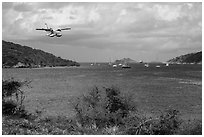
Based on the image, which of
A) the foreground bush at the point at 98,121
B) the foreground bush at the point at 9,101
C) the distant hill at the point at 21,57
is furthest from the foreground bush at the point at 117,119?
the distant hill at the point at 21,57

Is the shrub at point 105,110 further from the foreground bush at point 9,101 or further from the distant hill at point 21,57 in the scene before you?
the distant hill at point 21,57

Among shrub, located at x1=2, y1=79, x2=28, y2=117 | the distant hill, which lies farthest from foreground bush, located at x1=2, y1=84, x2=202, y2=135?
the distant hill

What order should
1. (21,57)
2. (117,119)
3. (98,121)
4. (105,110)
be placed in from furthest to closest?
(21,57) < (105,110) < (117,119) < (98,121)

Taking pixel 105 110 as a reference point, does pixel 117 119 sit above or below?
below

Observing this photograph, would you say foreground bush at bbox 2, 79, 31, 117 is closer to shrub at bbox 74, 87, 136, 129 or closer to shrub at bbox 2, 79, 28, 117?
shrub at bbox 2, 79, 28, 117

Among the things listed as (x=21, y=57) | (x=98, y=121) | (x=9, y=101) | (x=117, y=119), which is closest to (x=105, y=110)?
(x=117, y=119)

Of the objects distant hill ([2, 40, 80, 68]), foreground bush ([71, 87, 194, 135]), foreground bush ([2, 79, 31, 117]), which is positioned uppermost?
distant hill ([2, 40, 80, 68])

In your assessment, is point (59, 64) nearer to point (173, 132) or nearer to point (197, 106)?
point (197, 106)

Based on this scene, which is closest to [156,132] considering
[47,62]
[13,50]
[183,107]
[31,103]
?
[183,107]

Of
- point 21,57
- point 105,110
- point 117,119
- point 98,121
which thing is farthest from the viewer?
point 21,57

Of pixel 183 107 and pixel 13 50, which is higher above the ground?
pixel 13 50

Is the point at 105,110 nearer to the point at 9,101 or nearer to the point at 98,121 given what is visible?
the point at 98,121
